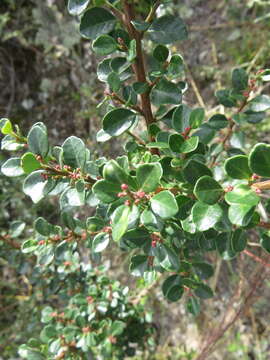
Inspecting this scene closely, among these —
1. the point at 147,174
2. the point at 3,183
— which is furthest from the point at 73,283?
the point at 147,174

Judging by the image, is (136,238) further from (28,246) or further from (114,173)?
(28,246)

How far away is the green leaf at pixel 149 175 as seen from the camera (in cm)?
55

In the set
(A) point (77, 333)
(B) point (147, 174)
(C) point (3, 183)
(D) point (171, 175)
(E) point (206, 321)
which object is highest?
(B) point (147, 174)

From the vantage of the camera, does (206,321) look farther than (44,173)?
Yes

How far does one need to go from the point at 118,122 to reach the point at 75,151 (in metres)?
0.13

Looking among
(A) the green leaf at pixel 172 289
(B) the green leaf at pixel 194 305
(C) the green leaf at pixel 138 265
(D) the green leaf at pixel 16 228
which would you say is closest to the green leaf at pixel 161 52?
(C) the green leaf at pixel 138 265

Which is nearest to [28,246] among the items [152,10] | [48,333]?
[48,333]

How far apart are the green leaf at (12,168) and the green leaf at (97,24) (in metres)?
0.30

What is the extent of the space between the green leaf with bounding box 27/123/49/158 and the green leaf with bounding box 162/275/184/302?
1.67 feet

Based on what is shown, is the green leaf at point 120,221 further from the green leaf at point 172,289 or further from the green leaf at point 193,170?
the green leaf at point 172,289

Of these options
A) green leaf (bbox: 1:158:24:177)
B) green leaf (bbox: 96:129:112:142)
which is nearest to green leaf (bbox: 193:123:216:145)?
green leaf (bbox: 96:129:112:142)

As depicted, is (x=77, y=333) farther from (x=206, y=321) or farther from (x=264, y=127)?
(x=264, y=127)

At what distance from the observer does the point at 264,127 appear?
1.97 meters

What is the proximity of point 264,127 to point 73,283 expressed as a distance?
1.35 metres
